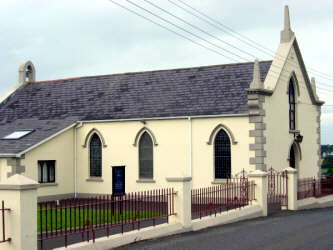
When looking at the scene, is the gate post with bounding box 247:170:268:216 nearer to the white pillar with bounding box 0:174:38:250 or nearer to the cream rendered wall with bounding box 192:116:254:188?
the cream rendered wall with bounding box 192:116:254:188

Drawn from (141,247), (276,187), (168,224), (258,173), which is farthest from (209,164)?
(141,247)

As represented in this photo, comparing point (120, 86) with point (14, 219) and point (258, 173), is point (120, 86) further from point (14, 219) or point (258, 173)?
point (14, 219)

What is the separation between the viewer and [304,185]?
26.2m

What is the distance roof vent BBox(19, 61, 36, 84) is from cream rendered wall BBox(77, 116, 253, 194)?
337 inches

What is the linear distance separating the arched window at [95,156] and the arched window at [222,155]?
6557 millimetres

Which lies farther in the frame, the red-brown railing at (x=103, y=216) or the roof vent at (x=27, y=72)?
the roof vent at (x=27, y=72)

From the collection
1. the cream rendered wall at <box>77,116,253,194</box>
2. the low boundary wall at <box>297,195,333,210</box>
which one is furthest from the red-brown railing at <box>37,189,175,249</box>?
the low boundary wall at <box>297,195,333,210</box>

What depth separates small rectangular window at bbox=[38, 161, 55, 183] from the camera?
90.8ft

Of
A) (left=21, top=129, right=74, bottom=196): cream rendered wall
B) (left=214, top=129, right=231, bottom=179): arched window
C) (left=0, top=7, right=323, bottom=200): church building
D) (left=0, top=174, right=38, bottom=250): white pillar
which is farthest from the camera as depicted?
(left=21, top=129, right=74, bottom=196): cream rendered wall

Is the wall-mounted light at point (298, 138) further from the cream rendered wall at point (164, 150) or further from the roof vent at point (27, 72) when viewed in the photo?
the roof vent at point (27, 72)

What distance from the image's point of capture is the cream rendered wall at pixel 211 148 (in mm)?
25672

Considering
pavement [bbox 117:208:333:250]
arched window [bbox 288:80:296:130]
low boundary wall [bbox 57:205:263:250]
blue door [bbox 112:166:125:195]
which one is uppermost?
arched window [bbox 288:80:296:130]

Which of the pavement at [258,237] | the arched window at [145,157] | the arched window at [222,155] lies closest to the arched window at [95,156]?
the arched window at [145,157]

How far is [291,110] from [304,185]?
16.0 ft
